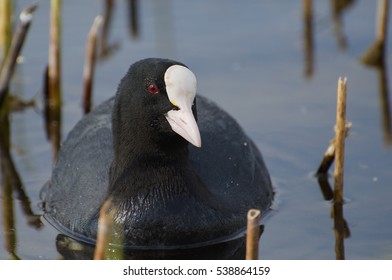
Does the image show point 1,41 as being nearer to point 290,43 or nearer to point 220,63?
point 220,63

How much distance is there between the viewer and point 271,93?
7824 millimetres

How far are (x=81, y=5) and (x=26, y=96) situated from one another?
1.50 meters

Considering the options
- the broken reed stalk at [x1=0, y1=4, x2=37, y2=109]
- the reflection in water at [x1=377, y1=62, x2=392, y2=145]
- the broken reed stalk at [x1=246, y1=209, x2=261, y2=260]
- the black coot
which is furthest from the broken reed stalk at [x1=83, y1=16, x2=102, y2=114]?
the broken reed stalk at [x1=246, y1=209, x2=261, y2=260]

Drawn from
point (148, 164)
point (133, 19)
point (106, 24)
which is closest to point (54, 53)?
point (106, 24)

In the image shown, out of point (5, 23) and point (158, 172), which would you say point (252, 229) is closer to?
point (158, 172)

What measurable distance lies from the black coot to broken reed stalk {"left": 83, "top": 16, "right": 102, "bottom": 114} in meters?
1.14

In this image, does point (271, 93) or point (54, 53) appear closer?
point (54, 53)

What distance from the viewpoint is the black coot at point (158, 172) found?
546 centimetres

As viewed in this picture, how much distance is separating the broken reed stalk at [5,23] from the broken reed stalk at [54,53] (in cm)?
28

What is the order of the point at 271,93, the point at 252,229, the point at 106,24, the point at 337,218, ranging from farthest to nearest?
the point at 106,24, the point at 271,93, the point at 337,218, the point at 252,229

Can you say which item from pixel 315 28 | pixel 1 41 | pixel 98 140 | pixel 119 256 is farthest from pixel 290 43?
pixel 119 256

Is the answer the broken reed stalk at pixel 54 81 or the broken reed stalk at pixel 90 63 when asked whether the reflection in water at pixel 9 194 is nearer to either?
the broken reed stalk at pixel 54 81

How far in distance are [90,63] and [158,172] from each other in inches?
74.0

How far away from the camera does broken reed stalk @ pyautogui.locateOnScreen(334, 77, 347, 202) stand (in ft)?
19.0
